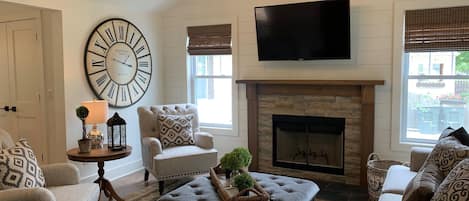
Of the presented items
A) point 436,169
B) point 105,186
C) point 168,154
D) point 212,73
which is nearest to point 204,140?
point 168,154

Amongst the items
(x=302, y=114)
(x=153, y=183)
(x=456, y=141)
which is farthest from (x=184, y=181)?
(x=456, y=141)

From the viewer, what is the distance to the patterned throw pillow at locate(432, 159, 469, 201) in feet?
5.19

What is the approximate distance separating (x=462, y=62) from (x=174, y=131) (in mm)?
3246

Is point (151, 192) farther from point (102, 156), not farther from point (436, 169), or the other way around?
point (436, 169)

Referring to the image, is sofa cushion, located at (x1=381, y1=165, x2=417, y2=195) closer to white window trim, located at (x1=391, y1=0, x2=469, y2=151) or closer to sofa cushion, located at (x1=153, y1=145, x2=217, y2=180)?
white window trim, located at (x1=391, y1=0, x2=469, y2=151)

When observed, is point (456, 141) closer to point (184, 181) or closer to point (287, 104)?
point (287, 104)

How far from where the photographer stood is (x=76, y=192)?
267 centimetres

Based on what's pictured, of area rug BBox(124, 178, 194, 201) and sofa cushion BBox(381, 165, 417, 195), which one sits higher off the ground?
sofa cushion BBox(381, 165, 417, 195)

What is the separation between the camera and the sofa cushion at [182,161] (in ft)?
12.8

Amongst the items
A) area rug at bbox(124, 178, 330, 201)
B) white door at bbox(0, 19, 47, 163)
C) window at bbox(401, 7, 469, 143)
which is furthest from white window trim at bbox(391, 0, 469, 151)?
white door at bbox(0, 19, 47, 163)

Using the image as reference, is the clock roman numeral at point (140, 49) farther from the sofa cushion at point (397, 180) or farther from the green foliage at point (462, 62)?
the green foliage at point (462, 62)

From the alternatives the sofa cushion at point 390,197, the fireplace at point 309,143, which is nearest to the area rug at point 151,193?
the fireplace at point 309,143

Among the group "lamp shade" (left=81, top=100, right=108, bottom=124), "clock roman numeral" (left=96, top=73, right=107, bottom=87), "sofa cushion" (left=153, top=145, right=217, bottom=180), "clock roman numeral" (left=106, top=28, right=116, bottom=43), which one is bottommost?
"sofa cushion" (left=153, top=145, right=217, bottom=180)

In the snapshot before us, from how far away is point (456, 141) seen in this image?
246 cm
